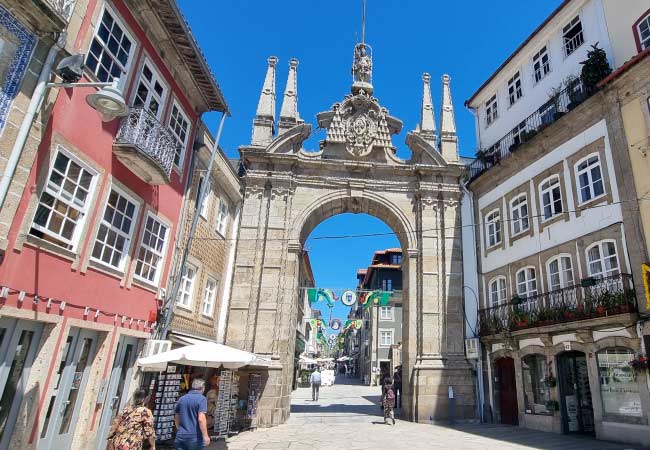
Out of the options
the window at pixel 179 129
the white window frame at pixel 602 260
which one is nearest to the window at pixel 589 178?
the white window frame at pixel 602 260

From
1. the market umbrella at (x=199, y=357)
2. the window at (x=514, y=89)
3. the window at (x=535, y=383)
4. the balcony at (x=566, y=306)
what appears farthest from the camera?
the window at (x=514, y=89)

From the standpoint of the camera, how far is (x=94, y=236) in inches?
308

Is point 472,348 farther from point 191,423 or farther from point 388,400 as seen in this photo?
point 191,423

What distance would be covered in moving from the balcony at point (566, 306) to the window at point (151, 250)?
11717mm

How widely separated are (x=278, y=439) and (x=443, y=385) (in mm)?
7009

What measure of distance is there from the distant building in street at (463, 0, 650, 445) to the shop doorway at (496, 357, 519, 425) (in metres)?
0.05

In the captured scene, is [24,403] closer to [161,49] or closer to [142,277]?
[142,277]

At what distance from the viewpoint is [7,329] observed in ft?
19.9

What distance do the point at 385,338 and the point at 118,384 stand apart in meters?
33.8

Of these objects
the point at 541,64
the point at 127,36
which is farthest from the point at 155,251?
the point at 541,64

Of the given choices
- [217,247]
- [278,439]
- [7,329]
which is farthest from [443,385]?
[7,329]

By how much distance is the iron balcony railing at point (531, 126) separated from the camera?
13289mm

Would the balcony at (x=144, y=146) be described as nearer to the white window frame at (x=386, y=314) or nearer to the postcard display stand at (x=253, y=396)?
the postcard display stand at (x=253, y=396)

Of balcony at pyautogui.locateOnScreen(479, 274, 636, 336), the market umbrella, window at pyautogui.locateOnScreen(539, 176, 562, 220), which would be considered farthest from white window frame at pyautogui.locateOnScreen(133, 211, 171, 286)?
window at pyautogui.locateOnScreen(539, 176, 562, 220)
